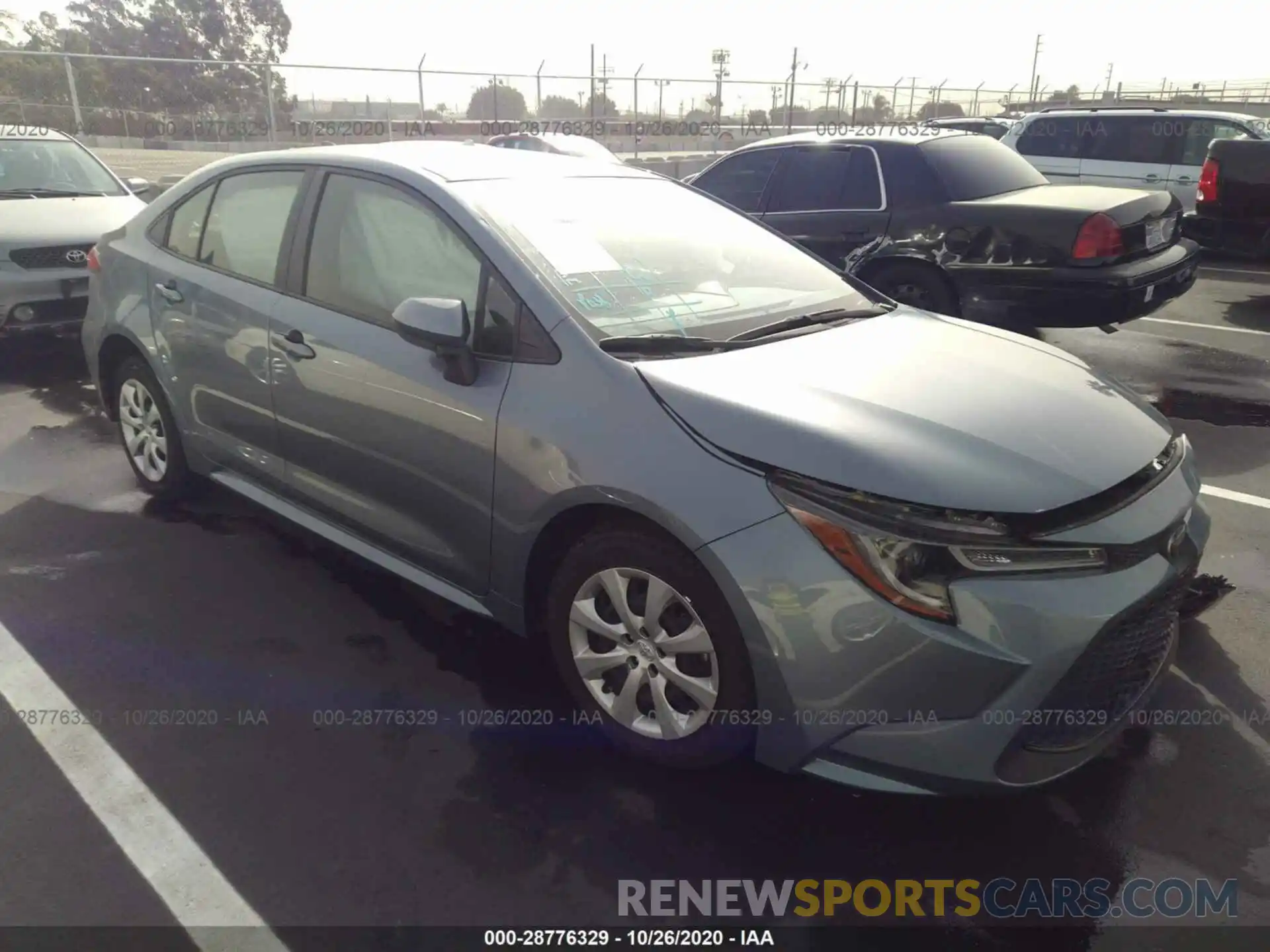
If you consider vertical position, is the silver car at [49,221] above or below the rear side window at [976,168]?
below

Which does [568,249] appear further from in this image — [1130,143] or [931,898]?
[1130,143]

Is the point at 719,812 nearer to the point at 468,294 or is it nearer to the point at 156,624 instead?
the point at 468,294

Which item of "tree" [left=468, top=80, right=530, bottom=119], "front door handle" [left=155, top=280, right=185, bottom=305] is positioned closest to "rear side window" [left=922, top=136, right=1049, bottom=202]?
"front door handle" [left=155, top=280, right=185, bottom=305]

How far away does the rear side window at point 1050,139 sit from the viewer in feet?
40.0

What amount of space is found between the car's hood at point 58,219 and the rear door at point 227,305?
326 centimetres

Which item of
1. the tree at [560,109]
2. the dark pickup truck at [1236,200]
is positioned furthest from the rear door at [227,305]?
the tree at [560,109]

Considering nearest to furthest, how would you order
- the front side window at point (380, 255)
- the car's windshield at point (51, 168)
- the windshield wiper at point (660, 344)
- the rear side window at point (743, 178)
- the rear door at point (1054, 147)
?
the windshield wiper at point (660, 344) → the front side window at point (380, 255) → the rear side window at point (743, 178) → the car's windshield at point (51, 168) → the rear door at point (1054, 147)

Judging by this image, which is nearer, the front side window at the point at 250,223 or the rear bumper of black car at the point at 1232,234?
the front side window at the point at 250,223

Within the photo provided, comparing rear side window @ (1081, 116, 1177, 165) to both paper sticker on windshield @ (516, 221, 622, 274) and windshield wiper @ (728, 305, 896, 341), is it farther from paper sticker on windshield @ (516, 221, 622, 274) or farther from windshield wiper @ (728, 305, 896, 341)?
paper sticker on windshield @ (516, 221, 622, 274)

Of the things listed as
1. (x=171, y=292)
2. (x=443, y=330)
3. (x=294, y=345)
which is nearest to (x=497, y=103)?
(x=171, y=292)

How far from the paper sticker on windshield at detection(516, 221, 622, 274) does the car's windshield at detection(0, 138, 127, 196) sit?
6.68m

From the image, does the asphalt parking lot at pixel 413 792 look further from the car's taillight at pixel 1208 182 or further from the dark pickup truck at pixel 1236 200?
the car's taillight at pixel 1208 182

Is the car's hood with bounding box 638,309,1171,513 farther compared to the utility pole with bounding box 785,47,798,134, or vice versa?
the utility pole with bounding box 785,47,798,134

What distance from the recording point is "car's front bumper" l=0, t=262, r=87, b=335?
661 centimetres
